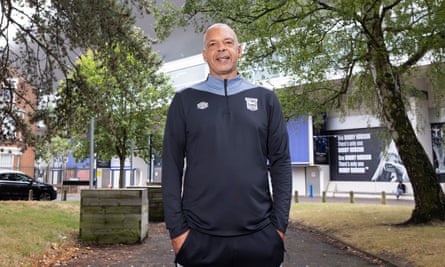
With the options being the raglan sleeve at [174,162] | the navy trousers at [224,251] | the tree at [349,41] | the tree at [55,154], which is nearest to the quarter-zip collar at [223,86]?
the raglan sleeve at [174,162]

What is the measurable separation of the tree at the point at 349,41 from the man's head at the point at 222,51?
264 inches

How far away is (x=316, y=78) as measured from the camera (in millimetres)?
12977

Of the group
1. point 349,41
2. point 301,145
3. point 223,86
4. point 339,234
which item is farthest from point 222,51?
point 301,145

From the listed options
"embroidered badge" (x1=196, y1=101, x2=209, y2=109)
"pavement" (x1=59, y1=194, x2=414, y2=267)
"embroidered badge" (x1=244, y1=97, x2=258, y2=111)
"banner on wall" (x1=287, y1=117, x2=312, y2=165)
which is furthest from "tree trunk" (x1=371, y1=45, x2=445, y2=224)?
"banner on wall" (x1=287, y1=117, x2=312, y2=165)

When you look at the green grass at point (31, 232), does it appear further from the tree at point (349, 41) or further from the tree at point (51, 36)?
the tree at point (349, 41)

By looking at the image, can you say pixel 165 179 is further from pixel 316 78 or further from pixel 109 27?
pixel 316 78

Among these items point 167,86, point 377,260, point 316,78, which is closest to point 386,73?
point 316,78

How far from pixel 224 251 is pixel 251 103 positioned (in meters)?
0.83

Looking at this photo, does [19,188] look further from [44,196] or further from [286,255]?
[286,255]

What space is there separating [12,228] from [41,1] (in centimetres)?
537

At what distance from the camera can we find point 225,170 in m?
2.13

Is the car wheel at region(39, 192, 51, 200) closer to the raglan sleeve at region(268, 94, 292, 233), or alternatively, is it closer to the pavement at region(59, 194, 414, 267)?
the pavement at region(59, 194, 414, 267)

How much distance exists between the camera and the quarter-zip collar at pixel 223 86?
2334 mm

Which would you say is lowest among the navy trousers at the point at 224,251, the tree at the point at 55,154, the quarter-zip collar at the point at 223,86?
the navy trousers at the point at 224,251
